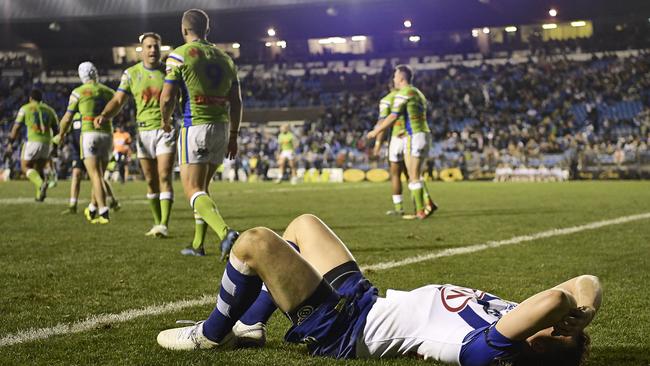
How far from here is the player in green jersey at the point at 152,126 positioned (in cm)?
902

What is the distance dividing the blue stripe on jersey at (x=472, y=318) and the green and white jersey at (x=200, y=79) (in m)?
4.54

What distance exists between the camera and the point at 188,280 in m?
5.82

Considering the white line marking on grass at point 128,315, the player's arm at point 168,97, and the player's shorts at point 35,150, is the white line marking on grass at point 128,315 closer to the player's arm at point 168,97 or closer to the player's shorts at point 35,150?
the player's arm at point 168,97

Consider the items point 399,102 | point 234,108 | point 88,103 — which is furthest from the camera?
point 399,102

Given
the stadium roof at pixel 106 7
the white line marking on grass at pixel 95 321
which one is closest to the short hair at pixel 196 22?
the white line marking on grass at pixel 95 321

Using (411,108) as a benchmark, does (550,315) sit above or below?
below

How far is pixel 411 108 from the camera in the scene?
12422 millimetres

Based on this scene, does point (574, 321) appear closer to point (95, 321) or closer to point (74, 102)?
point (95, 321)

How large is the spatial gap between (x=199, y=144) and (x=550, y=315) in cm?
488

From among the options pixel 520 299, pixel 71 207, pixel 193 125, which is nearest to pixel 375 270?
pixel 520 299

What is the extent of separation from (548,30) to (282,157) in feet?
82.2

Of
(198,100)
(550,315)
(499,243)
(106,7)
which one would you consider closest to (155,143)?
(198,100)

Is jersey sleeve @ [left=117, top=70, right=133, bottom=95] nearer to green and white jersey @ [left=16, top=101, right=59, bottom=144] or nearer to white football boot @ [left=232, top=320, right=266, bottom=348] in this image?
white football boot @ [left=232, top=320, right=266, bottom=348]

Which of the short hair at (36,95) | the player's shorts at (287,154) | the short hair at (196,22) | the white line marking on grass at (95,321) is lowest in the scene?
the player's shorts at (287,154)
